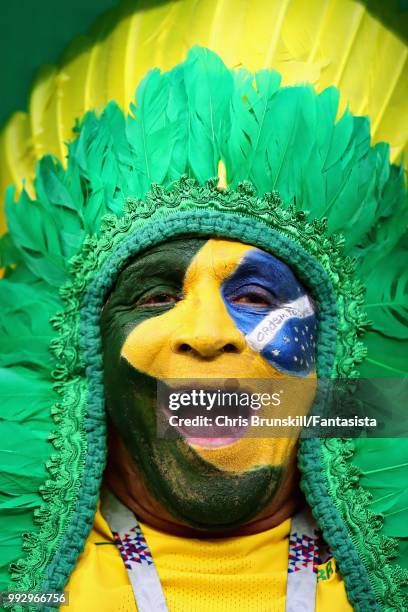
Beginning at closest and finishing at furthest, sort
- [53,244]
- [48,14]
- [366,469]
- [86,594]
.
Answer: [86,594] → [366,469] → [53,244] → [48,14]

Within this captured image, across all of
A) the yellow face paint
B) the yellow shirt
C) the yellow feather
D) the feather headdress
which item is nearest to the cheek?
the yellow face paint

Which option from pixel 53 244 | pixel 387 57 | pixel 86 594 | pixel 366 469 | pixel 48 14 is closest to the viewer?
pixel 86 594

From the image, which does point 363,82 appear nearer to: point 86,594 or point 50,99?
point 50,99

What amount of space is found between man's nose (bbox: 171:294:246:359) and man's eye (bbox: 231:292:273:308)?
0.24ft

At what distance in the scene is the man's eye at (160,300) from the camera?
2377mm

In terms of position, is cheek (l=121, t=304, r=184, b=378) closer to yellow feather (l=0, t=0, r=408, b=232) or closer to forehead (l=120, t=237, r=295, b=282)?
forehead (l=120, t=237, r=295, b=282)

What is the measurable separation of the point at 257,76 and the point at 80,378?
829 millimetres

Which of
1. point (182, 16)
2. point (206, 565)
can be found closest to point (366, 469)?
point (206, 565)

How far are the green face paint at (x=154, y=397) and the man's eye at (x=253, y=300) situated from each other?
7cm

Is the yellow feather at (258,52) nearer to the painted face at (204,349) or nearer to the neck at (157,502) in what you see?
the painted face at (204,349)

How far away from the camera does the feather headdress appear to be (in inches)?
91.0

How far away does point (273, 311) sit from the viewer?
2.38 m

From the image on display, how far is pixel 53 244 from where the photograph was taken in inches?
100

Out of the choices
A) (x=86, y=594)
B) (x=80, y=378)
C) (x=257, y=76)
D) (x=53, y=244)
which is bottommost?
(x=86, y=594)
